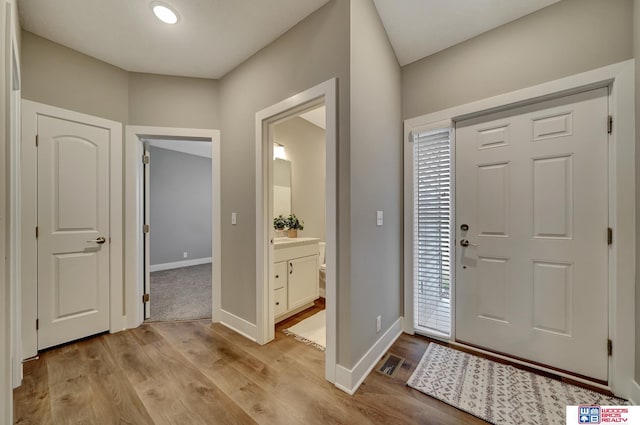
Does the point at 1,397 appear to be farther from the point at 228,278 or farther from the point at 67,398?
the point at 228,278

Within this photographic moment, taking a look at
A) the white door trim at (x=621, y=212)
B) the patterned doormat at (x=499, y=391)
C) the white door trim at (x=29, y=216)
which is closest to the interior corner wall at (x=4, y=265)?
the white door trim at (x=29, y=216)

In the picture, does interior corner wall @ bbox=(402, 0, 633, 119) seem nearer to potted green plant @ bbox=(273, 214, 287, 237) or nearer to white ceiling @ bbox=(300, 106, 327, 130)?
white ceiling @ bbox=(300, 106, 327, 130)

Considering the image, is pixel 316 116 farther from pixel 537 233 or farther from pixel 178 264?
pixel 178 264

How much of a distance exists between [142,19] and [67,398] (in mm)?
2711

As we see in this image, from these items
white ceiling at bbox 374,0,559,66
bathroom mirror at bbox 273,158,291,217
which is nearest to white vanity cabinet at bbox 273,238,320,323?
bathroom mirror at bbox 273,158,291,217

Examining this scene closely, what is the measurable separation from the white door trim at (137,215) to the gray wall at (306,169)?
1.11 metres

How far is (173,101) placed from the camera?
8.49 feet

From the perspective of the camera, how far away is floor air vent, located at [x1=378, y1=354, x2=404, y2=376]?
181 centimetres

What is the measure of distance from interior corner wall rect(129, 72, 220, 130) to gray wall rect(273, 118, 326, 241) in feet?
3.11

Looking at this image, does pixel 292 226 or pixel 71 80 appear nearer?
pixel 71 80

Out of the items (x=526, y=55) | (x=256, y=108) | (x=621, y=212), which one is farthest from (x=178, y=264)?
(x=621, y=212)

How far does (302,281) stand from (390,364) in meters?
1.29

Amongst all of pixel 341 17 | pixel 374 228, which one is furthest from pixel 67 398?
pixel 341 17

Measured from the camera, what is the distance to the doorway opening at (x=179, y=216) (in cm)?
468
